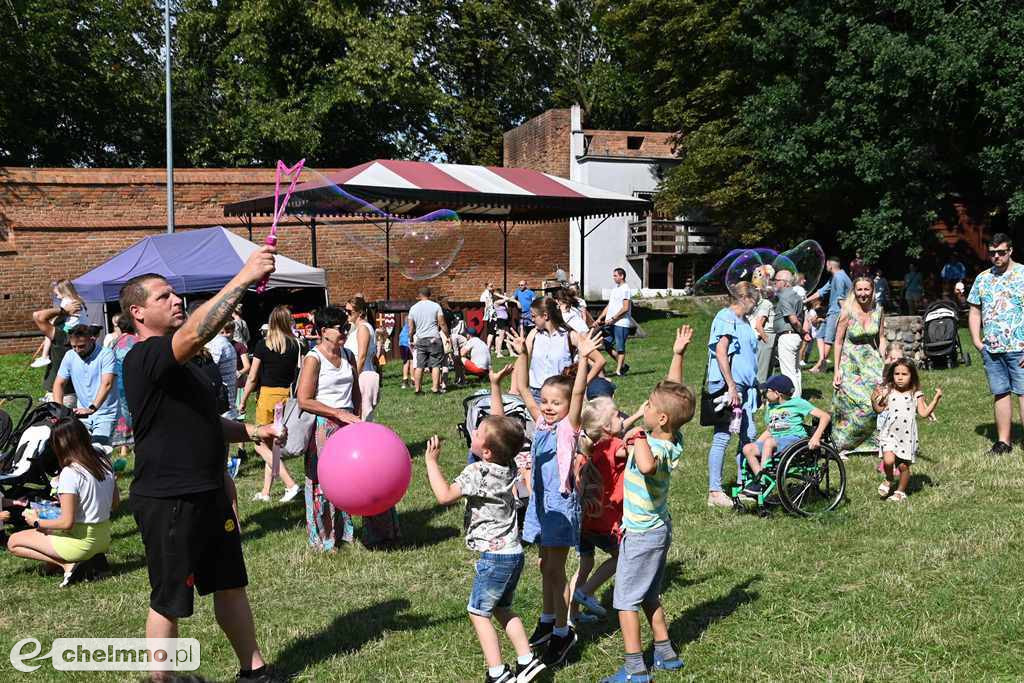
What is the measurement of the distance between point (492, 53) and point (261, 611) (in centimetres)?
3607

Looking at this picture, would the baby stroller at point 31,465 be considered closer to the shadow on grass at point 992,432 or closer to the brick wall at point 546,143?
the shadow on grass at point 992,432

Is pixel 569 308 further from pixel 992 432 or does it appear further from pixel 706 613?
pixel 706 613

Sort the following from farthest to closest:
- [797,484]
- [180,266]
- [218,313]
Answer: [180,266] < [797,484] < [218,313]

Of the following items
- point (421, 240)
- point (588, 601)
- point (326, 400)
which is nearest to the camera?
point (588, 601)

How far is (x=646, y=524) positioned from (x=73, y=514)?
3910mm

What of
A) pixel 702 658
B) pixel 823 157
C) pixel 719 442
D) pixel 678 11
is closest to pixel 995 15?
pixel 823 157

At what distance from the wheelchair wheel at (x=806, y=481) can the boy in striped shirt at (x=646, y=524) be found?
8.90 ft

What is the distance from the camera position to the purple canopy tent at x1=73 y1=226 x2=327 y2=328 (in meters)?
17.6

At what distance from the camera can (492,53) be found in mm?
38938

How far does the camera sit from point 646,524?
4297mm

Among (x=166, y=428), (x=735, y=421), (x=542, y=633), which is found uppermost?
(x=166, y=428)

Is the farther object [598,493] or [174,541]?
[598,493]

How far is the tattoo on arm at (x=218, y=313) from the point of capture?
360 centimetres

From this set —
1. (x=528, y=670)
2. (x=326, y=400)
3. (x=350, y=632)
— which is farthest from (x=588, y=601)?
(x=326, y=400)
